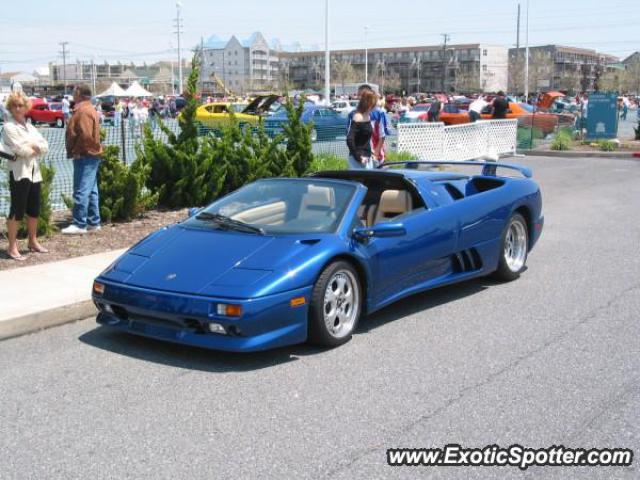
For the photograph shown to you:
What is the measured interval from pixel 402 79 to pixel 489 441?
16423 cm

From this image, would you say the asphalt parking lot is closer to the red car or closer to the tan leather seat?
the tan leather seat

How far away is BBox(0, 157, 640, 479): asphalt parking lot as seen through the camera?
3.89m

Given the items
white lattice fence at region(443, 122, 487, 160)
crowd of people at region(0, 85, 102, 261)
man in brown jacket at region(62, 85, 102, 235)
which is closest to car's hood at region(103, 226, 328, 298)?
crowd of people at region(0, 85, 102, 261)

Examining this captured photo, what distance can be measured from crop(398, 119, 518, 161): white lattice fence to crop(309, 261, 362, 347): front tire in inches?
483

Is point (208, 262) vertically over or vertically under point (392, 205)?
under

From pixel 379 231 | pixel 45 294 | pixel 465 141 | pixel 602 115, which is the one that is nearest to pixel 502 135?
pixel 465 141

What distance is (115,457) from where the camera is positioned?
3.92 meters

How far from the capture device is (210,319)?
5.10m

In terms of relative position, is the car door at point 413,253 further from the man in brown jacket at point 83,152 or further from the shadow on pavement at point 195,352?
the man in brown jacket at point 83,152

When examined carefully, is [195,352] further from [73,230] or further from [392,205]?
[73,230]

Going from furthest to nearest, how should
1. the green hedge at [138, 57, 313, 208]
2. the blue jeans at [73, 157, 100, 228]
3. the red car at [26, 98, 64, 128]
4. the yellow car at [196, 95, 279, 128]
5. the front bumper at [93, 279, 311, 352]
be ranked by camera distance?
the red car at [26, 98, 64, 128] → the yellow car at [196, 95, 279, 128] → the green hedge at [138, 57, 313, 208] → the blue jeans at [73, 157, 100, 228] → the front bumper at [93, 279, 311, 352]

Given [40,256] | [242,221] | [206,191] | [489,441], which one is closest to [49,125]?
[206,191]

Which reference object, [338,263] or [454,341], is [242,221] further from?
[454,341]

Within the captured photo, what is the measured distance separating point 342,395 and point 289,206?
2.05m
